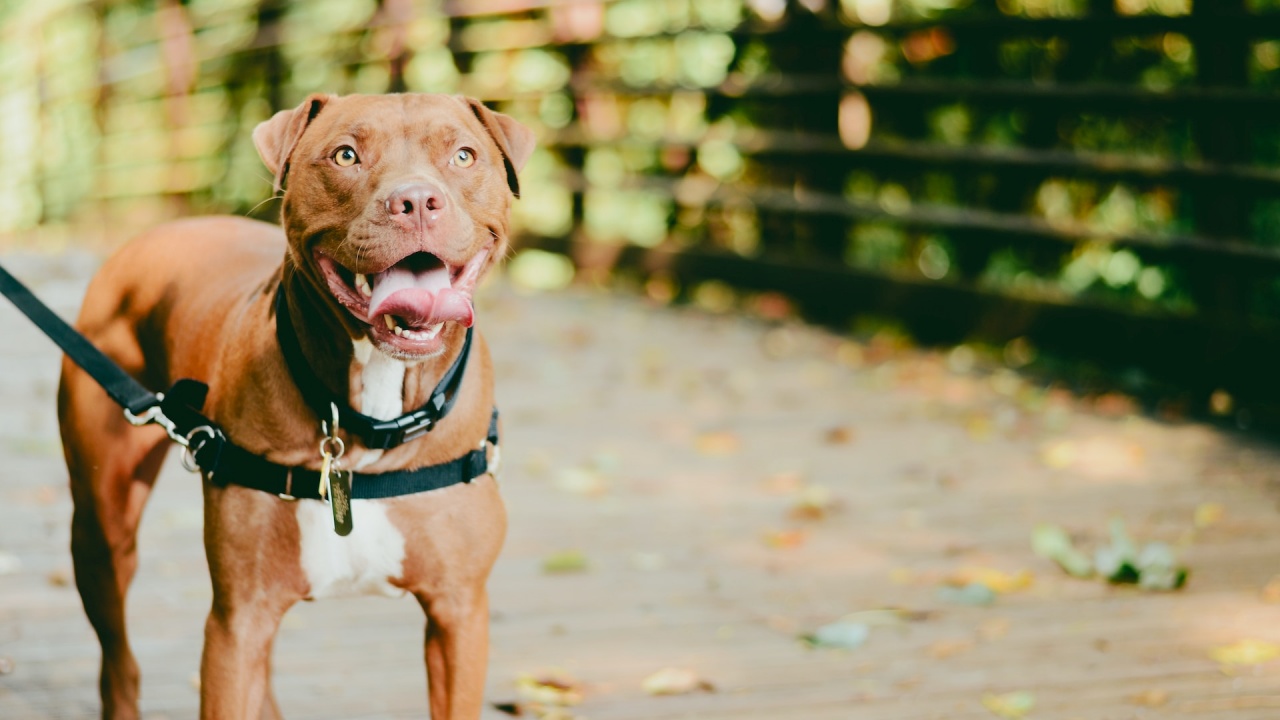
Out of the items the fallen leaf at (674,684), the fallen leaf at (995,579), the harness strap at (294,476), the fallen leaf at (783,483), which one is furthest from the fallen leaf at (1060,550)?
the harness strap at (294,476)

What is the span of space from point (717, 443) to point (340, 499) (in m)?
3.41

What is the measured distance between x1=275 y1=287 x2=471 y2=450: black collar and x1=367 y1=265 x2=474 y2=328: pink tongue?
0.21 metres

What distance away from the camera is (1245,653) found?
3627 millimetres

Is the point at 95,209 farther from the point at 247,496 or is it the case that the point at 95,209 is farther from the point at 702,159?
the point at 247,496

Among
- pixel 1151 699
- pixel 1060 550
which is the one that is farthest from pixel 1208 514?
pixel 1151 699

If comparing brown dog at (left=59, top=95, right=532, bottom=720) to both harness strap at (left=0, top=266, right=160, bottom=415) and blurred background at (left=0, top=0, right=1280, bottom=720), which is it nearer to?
harness strap at (left=0, top=266, right=160, bottom=415)

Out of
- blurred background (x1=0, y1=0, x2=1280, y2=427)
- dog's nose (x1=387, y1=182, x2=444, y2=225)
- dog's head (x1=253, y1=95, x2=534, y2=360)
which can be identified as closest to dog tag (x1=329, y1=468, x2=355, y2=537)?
dog's head (x1=253, y1=95, x2=534, y2=360)

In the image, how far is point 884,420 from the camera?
20.4 feet

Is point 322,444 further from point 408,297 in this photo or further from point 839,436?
point 839,436

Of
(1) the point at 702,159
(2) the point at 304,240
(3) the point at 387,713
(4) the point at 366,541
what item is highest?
(1) the point at 702,159

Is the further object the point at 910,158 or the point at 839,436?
the point at 910,158

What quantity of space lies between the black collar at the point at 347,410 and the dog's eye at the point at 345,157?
27 centimetres

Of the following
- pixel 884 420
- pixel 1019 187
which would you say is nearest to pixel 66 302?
pixel 884 420

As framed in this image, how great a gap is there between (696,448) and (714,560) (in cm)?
135
